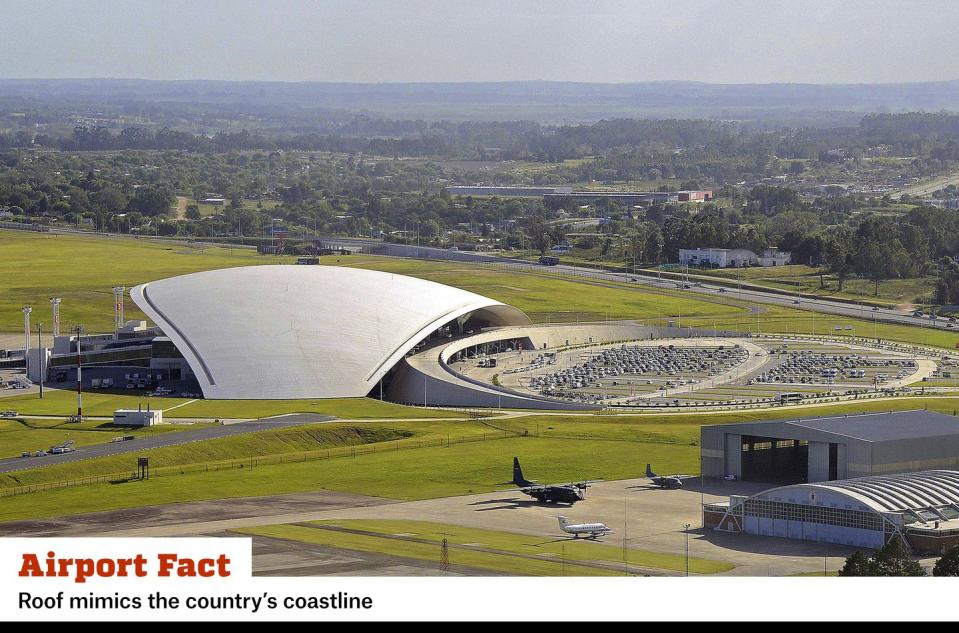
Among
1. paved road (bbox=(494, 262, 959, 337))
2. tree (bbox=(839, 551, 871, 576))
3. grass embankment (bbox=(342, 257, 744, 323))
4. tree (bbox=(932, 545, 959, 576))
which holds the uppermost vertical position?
tree (bbox=(839, 551, 871, 576))

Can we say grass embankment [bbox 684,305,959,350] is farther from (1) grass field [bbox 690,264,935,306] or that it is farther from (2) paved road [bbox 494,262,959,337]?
(1) grass field [bbox 690,264,935,306]

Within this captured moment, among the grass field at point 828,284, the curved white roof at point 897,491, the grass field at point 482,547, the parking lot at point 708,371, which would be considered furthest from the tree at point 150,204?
the curved white roof at point 897,491

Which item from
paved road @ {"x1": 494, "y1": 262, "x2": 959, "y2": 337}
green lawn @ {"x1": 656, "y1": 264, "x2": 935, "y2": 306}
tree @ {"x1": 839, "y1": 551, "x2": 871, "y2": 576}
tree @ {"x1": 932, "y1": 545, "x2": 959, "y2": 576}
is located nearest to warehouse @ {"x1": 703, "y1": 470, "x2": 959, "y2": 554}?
tree @ {"x1": 932, "y1": 545, "x2": 959, "y2": 576}

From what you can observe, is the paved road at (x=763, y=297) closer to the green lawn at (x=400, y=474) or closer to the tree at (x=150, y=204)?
the green lawn at (x=400, y=474)

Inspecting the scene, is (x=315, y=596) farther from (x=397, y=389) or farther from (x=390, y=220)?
(x=390, y=220)

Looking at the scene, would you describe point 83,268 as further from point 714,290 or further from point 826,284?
point 826,284
